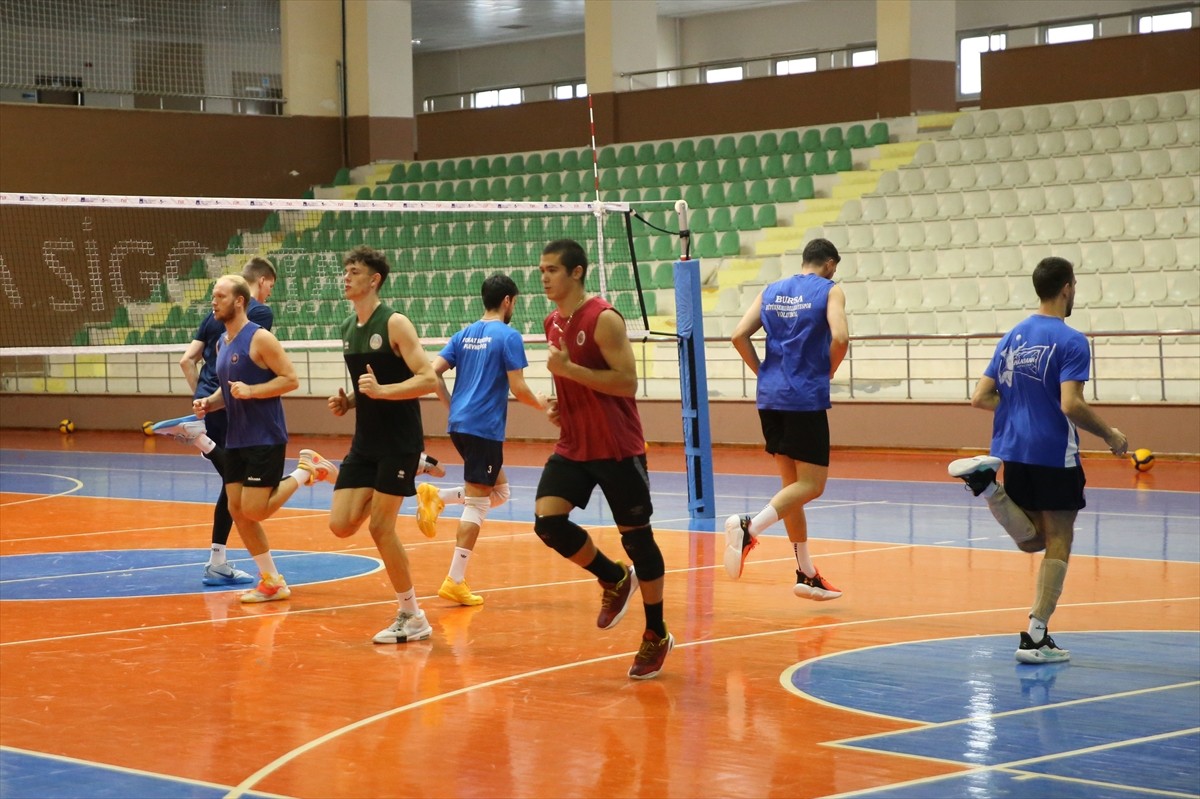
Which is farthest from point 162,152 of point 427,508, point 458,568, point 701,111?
point 427,508

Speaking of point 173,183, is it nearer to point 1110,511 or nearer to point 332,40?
point 332,40

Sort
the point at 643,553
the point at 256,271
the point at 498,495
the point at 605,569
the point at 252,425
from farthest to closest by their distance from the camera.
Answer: the point at 256,271, the point at 498,495, the point at 252,425, the point at 605,569, the point at 643,553

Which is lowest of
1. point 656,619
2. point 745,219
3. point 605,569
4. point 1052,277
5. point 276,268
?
point 656,619

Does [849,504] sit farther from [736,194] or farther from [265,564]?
[736,194]

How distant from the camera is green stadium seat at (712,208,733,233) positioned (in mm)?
23172

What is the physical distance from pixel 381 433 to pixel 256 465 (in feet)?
4.80

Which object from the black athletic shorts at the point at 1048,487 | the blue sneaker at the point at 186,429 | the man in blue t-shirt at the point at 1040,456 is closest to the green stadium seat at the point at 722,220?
the blue sneaker at the point at 186,429

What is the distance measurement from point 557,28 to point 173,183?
434 inches

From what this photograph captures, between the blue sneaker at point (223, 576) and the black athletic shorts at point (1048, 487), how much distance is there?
201 inches

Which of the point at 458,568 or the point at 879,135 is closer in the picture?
the point at 458,568

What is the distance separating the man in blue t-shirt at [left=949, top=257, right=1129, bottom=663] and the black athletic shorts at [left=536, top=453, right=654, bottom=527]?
4.67 ft

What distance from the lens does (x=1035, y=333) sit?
6.90 metres

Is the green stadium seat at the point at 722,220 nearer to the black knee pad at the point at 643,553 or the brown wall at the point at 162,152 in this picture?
the brown wall at the point at 162,152

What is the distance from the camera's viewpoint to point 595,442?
6.74m
